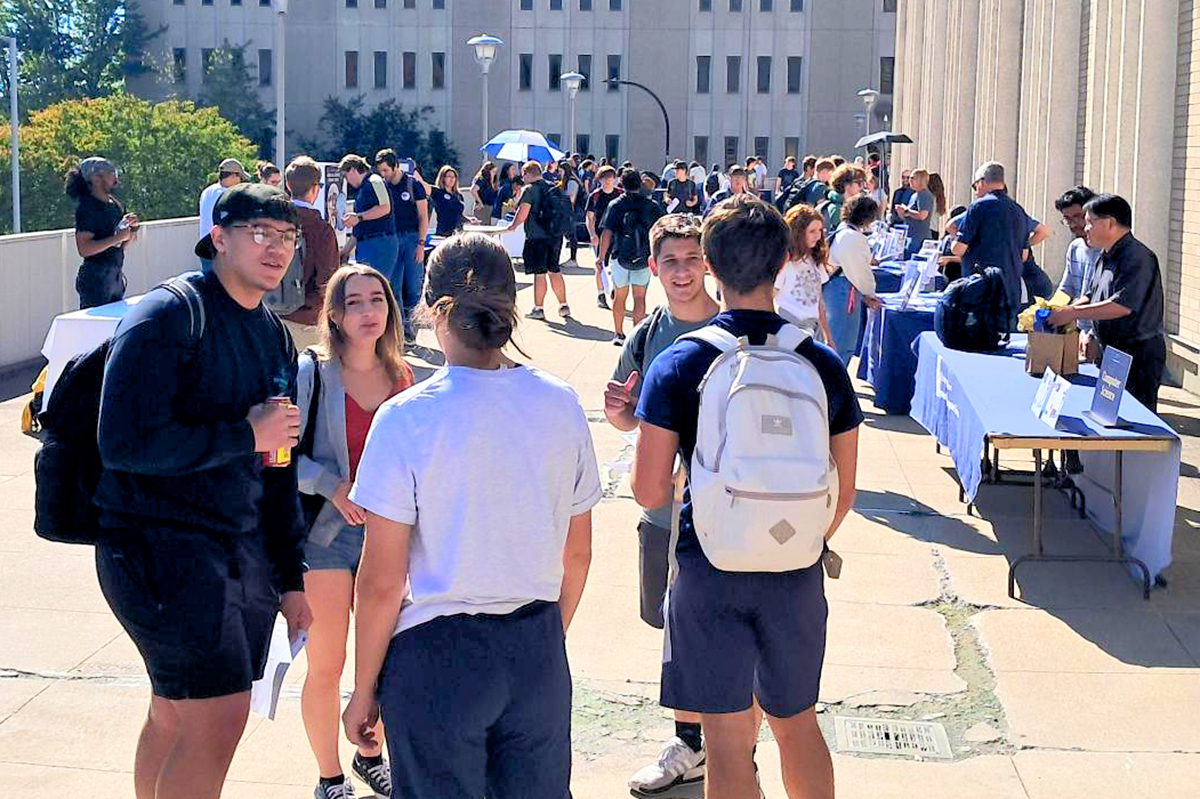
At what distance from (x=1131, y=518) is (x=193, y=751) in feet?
19.0

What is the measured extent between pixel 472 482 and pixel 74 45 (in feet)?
320

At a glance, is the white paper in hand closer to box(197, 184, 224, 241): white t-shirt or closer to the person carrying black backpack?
box(197, 184, 224, 241): white t-shirt

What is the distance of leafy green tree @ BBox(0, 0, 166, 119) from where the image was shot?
281 feet

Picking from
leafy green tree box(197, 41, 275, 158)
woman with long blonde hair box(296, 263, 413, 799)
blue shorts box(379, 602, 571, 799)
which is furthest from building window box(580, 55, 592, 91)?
blue shorts box(379, 602, 571, 799)

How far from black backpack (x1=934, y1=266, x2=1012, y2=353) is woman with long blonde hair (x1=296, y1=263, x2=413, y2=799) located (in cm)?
605

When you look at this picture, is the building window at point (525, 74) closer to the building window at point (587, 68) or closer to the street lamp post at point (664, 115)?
the building window at point (587, 68)

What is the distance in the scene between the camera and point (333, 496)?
4.99 meters

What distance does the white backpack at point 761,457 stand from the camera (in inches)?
161

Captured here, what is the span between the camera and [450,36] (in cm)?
8144

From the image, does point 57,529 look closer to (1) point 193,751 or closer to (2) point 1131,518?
(1) point 193,751

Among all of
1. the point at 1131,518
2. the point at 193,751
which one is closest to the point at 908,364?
the point at 1131,518

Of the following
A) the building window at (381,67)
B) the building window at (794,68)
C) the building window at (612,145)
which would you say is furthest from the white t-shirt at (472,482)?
the building window at (381,67)

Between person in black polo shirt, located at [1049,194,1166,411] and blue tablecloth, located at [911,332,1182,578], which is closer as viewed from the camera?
blue tablecloth, located at [911,332,1182,578]

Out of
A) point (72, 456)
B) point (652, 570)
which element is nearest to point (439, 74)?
point (652, 570)
